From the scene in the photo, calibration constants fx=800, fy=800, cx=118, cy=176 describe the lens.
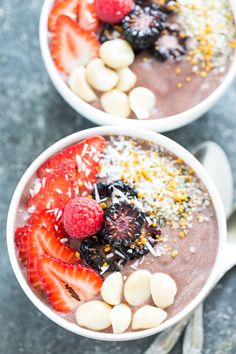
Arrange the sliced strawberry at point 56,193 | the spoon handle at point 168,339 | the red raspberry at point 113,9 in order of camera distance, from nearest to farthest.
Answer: the sliced strawberry at point 56,193 → the red raspberry at point 113,9 → the spoon handle at point 168,339

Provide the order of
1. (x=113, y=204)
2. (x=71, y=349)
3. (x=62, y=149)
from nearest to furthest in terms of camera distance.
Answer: (x=113, y=204) → (x=62, y=149) → (x=71, y=349)

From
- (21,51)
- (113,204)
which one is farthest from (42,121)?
(113,204)

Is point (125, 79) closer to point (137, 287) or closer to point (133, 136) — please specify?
point (133, 136)

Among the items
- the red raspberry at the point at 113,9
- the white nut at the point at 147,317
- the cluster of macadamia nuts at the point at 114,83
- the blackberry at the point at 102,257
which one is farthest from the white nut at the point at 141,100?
the white nut at the point at 147,317

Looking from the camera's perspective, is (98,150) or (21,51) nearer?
(98,150)

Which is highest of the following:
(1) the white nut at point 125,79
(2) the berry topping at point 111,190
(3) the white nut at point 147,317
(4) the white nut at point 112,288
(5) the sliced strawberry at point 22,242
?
(1) the white nut at point 125,79

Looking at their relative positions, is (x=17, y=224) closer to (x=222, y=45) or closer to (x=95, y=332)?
(x=95, y=332)

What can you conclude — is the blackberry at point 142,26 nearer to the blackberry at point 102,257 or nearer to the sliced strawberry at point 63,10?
the sliced strawberry at point 63,10
